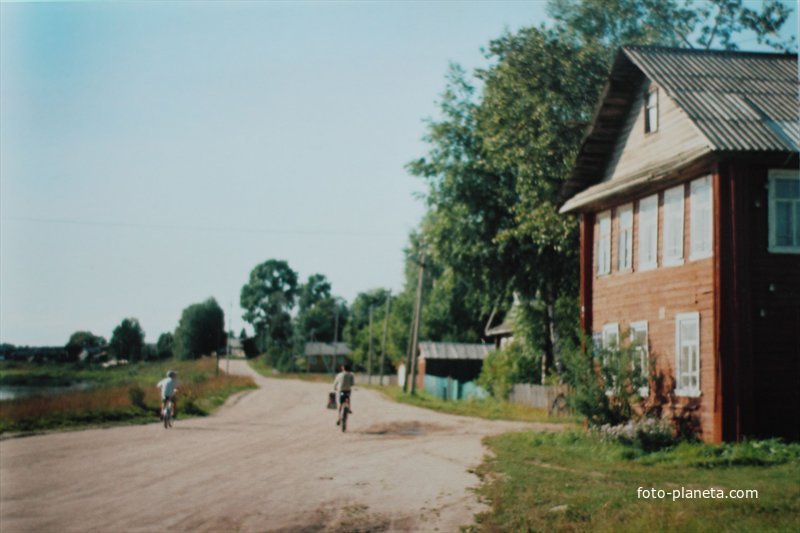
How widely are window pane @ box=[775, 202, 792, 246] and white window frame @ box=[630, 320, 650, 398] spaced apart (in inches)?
151

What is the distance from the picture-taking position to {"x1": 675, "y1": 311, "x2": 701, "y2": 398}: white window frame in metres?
19.6

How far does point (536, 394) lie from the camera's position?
39062mm

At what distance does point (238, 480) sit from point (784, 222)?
496 inches

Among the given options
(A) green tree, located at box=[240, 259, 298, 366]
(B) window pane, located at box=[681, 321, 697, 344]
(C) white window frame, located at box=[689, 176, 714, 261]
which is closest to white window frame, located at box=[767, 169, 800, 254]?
(C) white window frame, located at box=[689, 176, 714, 261]

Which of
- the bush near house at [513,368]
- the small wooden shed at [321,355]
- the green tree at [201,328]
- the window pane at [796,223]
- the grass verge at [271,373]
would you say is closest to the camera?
the window pane at [796,223]

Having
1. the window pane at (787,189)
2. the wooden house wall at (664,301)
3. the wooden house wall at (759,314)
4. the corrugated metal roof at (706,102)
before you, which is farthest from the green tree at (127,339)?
the window pane at (787,189)

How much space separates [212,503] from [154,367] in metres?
37.1

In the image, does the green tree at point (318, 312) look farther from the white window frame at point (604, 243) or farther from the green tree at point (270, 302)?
the white window frame at point (604, 243)

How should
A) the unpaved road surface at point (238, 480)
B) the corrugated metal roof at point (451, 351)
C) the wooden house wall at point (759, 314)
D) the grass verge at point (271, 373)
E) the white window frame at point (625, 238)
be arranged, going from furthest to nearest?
the grass verge at point (271, 373) → the corrugated metal roof at point (451, 351) → the white window frame at point (625, 238) → the wooden house wall at point (759, 314) → the unpaved road surface at point (238, 480)

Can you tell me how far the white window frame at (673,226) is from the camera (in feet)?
68.6

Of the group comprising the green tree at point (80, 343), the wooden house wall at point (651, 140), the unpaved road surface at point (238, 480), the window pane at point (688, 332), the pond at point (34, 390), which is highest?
the wooden house wall at point (651, 140)

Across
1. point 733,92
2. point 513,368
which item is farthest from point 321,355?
point 733,92

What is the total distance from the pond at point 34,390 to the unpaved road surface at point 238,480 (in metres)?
4.05

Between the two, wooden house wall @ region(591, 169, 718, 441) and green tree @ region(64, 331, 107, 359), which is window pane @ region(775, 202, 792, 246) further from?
green tree @ region(64, 331, 107, 359)
